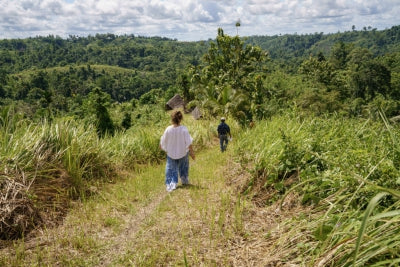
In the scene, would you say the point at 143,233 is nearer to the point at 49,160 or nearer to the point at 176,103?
the point at 49,160

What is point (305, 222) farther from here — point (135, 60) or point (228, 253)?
point (135, 60)

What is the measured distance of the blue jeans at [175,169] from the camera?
5426 millimetres

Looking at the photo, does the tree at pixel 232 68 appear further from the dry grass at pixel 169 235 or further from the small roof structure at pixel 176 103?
the dry grass at pixel 169 235

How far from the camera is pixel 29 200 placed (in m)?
3.90

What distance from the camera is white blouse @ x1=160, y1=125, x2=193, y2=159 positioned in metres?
5.36

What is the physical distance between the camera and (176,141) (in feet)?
17.6

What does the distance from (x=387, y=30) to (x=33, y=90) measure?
631ft

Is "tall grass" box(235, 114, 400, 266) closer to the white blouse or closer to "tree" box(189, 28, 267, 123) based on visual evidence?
the white blouse

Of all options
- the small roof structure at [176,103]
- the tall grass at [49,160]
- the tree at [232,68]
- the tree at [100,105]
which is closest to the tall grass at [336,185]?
the tall grass at [49,160]

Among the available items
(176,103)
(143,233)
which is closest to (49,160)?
(143,233)

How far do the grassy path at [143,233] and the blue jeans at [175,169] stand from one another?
0.60 meters

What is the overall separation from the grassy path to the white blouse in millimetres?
834

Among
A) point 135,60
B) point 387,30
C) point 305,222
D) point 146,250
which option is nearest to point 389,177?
point 305,222

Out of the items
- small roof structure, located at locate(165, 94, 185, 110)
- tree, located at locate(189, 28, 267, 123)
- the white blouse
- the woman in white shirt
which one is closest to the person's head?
the woman in white shirt
